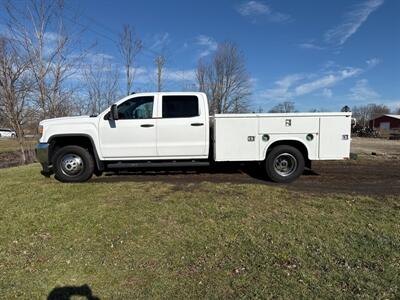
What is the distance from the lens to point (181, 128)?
7.44m

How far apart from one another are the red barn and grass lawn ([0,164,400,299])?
231 feet

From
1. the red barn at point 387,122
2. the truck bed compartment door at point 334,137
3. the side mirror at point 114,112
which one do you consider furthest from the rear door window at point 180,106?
the red barn at point 387,122

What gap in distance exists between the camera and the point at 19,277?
3.52 meters

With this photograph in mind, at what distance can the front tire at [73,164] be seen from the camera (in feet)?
24.7

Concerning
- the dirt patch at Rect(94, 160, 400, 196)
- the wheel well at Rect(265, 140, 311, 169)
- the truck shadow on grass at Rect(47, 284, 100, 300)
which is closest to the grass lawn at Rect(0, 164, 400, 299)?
the truck shadow on grass at Rect(47, 284, 100, 300)

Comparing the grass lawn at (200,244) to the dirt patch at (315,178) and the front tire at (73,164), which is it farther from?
the front tire at (73,164)

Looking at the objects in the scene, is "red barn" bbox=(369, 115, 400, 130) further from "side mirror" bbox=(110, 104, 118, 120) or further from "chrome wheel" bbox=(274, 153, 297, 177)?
"side mirror" bbox=(110, 104, 118, 120)

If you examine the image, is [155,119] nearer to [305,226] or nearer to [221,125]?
[221,125]

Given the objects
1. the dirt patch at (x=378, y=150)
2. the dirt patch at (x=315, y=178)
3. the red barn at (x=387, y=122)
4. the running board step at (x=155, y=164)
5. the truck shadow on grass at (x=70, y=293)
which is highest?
the red barn at (x=387, y=122)

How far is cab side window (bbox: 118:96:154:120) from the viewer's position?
746 centimetres

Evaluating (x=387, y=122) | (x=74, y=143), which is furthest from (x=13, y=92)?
(x=387, y=122)

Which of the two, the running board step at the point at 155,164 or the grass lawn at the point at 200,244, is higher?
the running board step at the point at 155,164

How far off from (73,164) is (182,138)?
2.64 m

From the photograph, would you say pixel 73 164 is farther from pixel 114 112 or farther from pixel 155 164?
pixel 155 164
